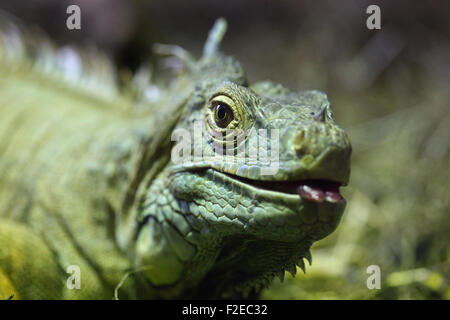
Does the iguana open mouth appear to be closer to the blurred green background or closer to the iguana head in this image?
the iguana head

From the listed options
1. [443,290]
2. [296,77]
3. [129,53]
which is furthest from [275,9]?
[443,290]

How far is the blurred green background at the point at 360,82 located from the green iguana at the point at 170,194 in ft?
4.00

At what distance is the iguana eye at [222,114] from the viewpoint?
2.13m

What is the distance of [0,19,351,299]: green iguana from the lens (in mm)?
1838

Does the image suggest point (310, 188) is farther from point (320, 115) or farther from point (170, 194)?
point (170, 194)

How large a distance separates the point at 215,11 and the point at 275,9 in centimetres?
124

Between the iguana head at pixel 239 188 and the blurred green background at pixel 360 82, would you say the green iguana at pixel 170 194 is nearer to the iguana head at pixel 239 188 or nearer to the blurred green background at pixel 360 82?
the iguana head at pixel 239 188

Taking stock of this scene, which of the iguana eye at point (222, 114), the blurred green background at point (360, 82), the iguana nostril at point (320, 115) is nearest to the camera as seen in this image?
the iguana nostril at point (320, 115)

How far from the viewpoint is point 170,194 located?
2324 millimetres

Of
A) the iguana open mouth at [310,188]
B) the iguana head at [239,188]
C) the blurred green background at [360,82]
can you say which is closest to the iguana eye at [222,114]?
the iguana head at [239,188]

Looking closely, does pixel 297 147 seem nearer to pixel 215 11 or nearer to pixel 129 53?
pixel 129 53

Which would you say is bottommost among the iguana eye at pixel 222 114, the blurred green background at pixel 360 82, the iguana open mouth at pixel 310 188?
the iguana open mouth at pixel 310 188

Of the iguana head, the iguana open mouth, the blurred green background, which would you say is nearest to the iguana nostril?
the iguana head

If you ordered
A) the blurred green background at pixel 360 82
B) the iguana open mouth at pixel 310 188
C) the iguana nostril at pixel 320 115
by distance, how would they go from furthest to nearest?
the blurred green background at pixel 360 82, the iguana nostril at pixel 320 115, the iguana open mouth at pixel 310 188
